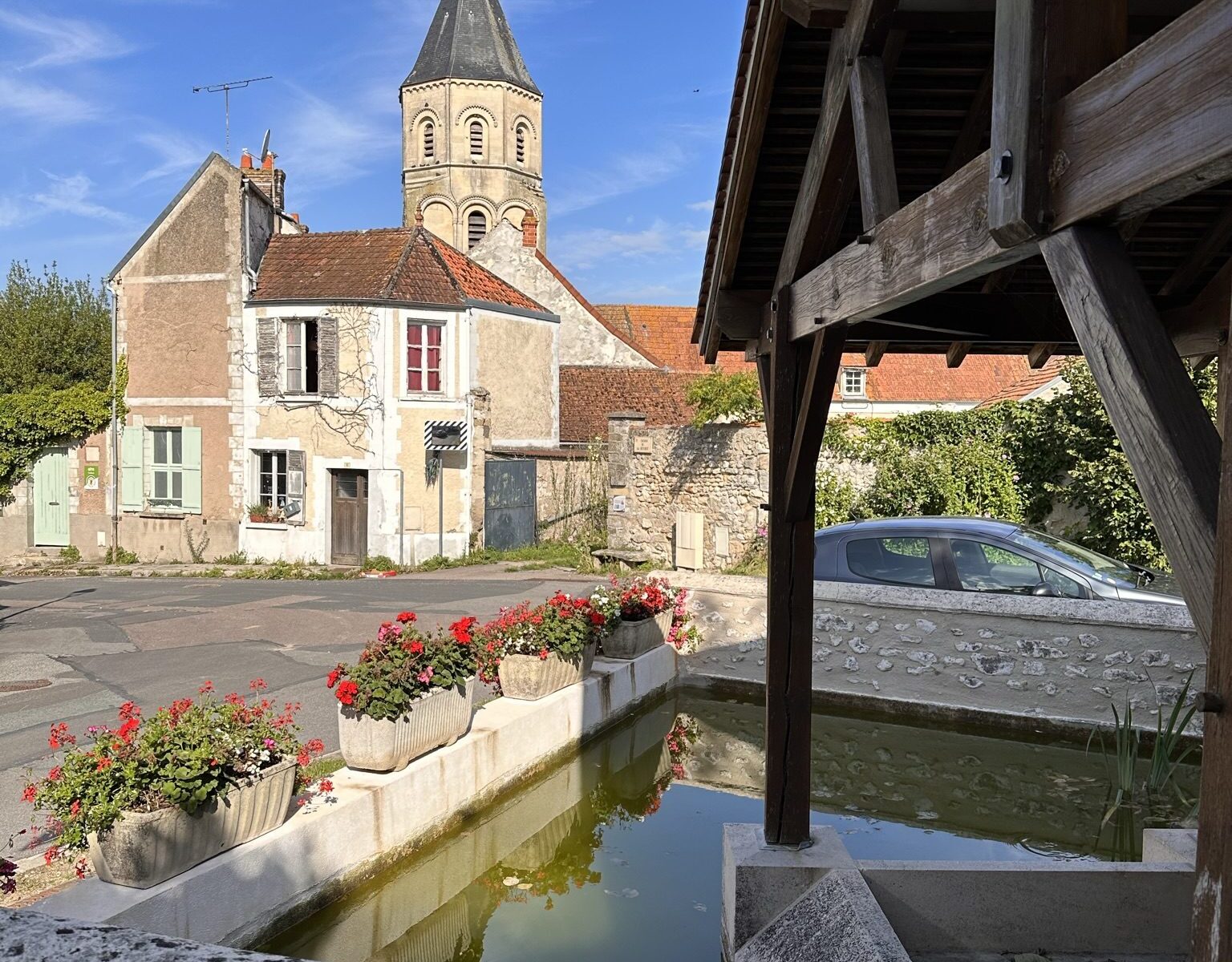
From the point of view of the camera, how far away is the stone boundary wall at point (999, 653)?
296 inches

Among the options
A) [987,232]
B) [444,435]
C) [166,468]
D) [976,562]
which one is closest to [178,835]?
[987,232]

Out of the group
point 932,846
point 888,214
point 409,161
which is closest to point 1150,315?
point 888,214

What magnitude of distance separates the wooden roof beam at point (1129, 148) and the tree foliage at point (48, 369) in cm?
2208

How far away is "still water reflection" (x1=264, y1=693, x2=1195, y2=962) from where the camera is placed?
5125 mm

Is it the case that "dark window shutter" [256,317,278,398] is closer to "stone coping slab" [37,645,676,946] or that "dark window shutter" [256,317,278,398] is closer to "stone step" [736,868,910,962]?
"stone coping slab" [37,645,676,946]

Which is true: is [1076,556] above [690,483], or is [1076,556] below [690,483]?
below

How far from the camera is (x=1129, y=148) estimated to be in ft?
5.91

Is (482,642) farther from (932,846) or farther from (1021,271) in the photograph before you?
(1021,271)

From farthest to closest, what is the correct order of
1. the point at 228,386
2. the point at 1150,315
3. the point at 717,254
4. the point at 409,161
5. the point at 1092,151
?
the point at 409,161 → the point at 228,386 → the point at 717,254 → the point at 1092,151 → the point at 1150,315

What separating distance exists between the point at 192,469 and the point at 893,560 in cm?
1642

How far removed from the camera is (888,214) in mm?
3070

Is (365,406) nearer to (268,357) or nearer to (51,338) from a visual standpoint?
(268,357)

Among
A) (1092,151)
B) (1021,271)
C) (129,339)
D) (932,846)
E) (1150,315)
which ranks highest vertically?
(129,339)

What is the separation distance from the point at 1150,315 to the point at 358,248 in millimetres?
21310
